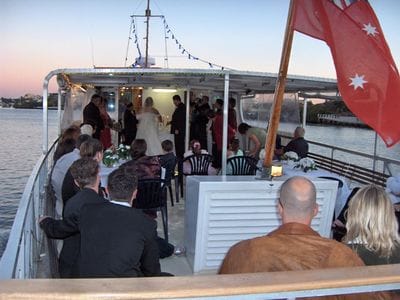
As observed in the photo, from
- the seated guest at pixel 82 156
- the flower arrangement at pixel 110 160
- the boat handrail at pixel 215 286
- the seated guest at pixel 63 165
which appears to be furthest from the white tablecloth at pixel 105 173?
the boat handrail at pixel 215 286

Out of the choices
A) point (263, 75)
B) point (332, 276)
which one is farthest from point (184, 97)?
point (332, 276)

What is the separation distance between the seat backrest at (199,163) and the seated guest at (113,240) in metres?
4.53

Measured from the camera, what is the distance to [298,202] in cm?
183

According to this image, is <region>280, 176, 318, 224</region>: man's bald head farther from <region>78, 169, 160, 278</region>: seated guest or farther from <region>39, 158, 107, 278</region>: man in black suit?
<region>39, 158, 107, 278</region>: man in black suit

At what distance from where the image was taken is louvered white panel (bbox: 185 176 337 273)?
13.0ft

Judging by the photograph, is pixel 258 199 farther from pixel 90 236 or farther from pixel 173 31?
pixel 173 31

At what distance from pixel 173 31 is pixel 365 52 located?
17421mm

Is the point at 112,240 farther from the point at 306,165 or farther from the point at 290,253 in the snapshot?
the point at 306,165

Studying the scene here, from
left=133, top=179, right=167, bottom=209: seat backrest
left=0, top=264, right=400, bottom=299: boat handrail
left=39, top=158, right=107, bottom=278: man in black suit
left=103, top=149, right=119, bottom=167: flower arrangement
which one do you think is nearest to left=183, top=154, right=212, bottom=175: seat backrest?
left=103, top=149, right=119, bottom=167: flower arrangement

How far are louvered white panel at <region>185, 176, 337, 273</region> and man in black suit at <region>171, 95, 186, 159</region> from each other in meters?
4.96

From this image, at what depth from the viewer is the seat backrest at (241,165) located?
661 centimetres

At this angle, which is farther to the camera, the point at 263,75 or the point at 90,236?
the point at 263,75

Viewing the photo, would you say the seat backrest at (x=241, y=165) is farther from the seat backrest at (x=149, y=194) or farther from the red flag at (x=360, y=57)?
the red flag at (x=360, y=57)

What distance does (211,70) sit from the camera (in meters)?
6.12
